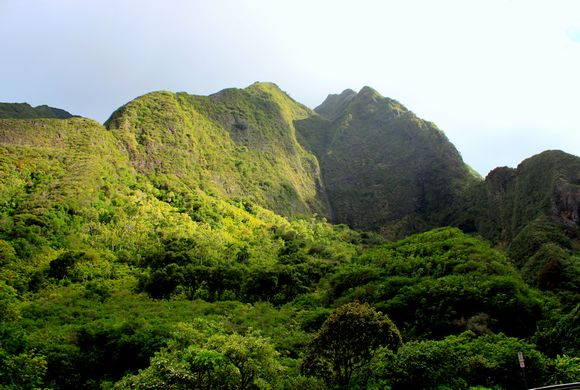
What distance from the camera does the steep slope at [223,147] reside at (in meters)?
90.7

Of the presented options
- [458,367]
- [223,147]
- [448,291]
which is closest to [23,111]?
[223,147]

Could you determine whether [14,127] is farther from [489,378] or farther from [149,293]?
[489,378]

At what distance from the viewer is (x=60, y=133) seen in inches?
3115

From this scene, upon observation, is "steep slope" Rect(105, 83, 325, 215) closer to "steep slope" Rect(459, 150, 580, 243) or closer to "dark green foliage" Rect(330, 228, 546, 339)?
"steep slope" Rect(459, 150, 580, 243)

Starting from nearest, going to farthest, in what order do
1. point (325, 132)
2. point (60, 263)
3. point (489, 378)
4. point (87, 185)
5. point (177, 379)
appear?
1. point (177, 379)
2. point (489, 378)
3. point (60, 263)
4. point (87, 185)
5. point (325, 132)

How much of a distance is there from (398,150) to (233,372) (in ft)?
413

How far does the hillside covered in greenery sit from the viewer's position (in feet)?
70.1

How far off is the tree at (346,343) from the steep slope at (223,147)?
6246 cm

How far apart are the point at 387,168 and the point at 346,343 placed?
118 metres

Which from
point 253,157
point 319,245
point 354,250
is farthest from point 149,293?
point 253,157

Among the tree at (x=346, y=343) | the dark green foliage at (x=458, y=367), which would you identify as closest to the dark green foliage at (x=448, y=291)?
the dark green foliage at (x=458, y=367)

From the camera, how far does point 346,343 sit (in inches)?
832

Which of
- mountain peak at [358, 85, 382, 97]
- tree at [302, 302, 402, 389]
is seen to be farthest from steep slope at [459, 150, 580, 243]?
mountain peak at [358, 85, 382, 97]

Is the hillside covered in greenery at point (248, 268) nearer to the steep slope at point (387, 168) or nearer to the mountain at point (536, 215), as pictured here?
the mountain at point (536, 215)
